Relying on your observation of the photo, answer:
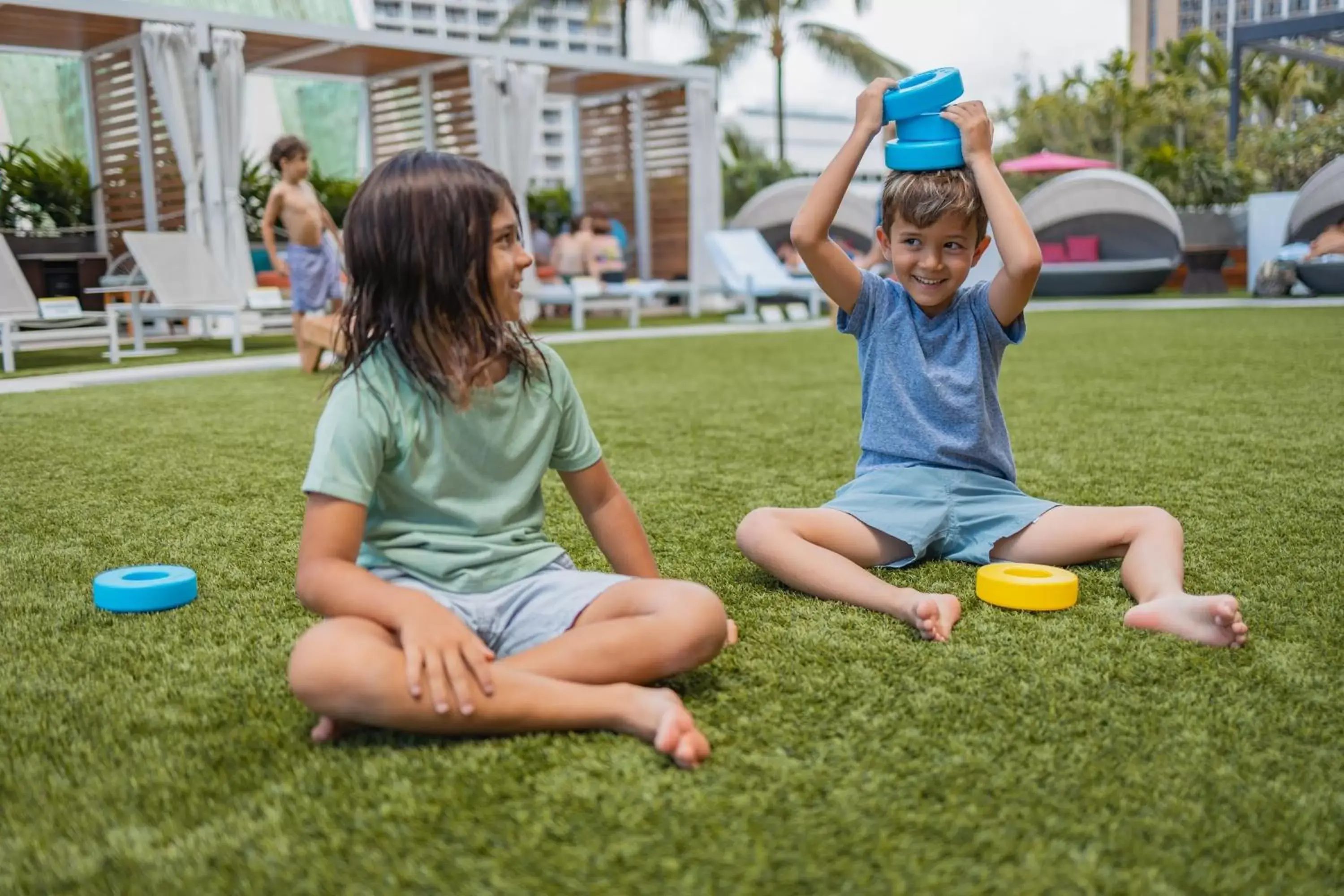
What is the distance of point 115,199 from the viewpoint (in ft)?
39.6

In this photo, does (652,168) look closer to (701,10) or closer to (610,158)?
(610,158)

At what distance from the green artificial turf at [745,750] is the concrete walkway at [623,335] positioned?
4.33 metres

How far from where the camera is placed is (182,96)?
1059 cm

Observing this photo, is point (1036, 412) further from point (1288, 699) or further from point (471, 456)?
point (471, 456)

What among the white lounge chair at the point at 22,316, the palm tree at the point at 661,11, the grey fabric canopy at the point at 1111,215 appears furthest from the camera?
the palm tree at the point at 661,11

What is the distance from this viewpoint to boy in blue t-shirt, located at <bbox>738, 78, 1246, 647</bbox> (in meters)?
2.29

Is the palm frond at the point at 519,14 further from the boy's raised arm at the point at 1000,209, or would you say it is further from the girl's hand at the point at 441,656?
the girl's hand at the point at 441,656

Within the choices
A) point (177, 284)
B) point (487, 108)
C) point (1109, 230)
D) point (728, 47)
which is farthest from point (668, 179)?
point (728, 47)

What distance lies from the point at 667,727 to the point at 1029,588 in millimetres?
956

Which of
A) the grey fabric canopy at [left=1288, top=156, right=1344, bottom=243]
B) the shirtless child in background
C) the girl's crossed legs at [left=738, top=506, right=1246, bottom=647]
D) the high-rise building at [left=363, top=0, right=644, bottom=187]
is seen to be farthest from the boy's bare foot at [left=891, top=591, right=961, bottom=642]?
the high-rise building at [left=363, top=0, right=644, bottom=187]

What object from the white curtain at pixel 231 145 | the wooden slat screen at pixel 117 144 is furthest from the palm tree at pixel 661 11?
the white curtain at pixel 231 145

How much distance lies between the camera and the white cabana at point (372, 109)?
10609mm

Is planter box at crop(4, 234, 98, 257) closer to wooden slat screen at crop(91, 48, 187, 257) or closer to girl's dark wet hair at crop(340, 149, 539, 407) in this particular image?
wooden slat screen at crop(91, 48, 187, 257)

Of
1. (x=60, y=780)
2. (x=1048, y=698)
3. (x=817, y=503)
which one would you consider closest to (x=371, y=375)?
(x=60, y=780)
